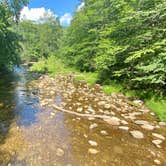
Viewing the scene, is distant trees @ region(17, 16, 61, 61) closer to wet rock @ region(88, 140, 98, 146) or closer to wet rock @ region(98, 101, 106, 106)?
wet rock @ region(98, 101, 106, 106)

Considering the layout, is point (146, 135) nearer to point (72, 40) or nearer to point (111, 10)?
point (111, 10)

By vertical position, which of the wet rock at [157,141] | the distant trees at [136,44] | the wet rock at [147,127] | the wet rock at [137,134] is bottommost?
the wet rock at [157,141]

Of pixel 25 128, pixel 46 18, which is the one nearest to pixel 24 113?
pixel 25 128

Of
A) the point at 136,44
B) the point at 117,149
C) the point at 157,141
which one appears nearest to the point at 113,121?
the point at 157,141

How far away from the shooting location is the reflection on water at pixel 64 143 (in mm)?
4727

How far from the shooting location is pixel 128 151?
515 centimetres

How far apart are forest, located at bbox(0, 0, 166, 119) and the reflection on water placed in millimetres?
3259

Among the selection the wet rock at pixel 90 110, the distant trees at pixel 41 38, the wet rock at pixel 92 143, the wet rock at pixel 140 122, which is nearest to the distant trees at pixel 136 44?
the wet rock at pixel 140 122

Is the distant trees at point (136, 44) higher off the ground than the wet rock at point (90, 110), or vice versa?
the distant trees at point (136, 44)

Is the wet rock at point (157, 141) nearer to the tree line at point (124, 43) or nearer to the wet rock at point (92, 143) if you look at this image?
the wet rock at point (92, 143)

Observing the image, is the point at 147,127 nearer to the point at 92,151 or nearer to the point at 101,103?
the point at 92,151

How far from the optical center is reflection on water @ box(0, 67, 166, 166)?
15.5 ft

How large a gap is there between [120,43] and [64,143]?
6988mm

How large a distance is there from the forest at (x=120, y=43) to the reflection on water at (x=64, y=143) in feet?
10.7
